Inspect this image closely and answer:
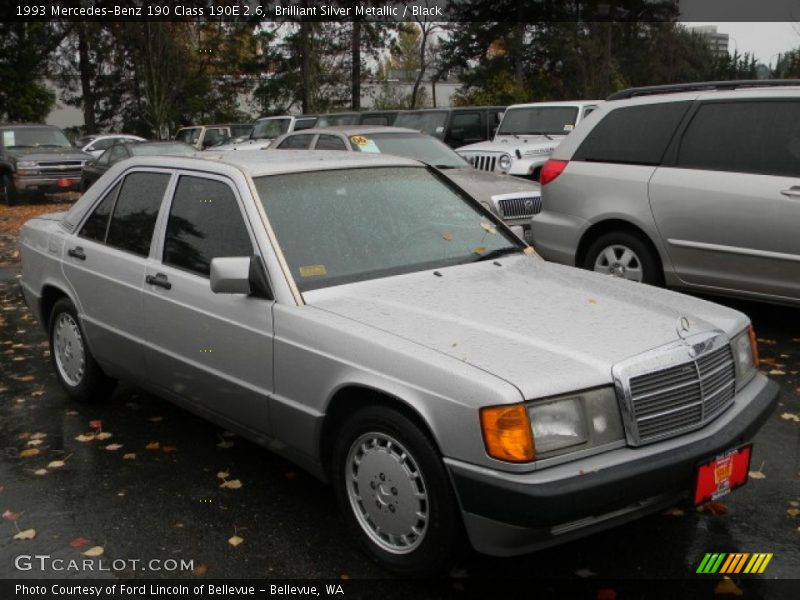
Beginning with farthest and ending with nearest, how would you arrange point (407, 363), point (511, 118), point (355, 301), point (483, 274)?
point (511, 118), point (483, 274), point (355, 301), point (407, 363)

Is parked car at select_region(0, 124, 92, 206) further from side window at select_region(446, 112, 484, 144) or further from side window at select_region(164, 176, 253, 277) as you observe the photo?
side window at select_region(164, 176, 253, 277)

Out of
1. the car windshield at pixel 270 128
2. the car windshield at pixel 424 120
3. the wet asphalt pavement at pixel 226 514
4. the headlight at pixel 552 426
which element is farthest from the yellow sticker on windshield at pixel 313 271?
the car windshield at pixel 270 128

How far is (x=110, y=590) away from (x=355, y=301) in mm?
1536

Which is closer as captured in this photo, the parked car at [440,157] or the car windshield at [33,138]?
the parked car at [440,157]

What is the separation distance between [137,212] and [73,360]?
4.19ft

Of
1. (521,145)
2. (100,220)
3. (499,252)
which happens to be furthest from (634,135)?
(521,145)

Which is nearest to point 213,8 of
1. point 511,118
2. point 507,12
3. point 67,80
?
point 67,80

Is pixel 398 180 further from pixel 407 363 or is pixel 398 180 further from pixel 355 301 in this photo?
pixel 407 363

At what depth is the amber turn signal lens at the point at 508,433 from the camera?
2.84m

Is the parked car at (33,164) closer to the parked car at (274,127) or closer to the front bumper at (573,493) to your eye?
the parked car at (274,127)

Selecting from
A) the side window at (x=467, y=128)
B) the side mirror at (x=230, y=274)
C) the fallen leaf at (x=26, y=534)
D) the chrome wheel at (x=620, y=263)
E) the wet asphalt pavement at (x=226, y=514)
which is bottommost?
the fallen leaf at (x=26, y=534)

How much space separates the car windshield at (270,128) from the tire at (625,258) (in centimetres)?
1839

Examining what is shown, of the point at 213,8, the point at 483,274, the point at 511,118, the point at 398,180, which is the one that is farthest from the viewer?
the point at 213,8

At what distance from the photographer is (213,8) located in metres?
39.5
